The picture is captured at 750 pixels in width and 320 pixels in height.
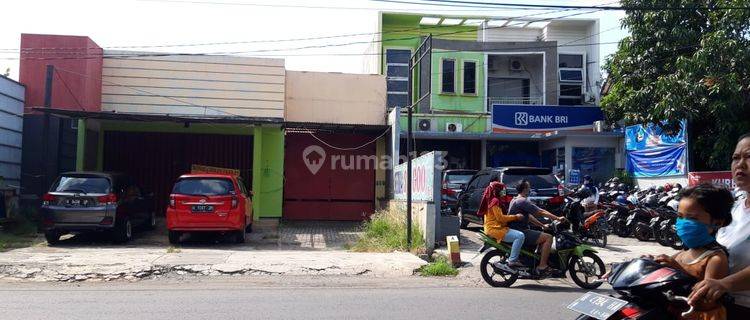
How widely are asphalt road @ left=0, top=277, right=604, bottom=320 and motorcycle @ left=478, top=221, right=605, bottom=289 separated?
21cm

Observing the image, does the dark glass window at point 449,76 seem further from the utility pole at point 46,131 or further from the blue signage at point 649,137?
the utility pole at point 46,131

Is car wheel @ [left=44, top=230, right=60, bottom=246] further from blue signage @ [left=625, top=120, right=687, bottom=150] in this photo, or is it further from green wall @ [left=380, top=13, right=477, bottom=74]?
blue signage @ [left=625, top=120, right=687, bottom=150]

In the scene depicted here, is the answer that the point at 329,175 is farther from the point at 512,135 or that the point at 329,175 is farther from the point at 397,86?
the point at 512,135

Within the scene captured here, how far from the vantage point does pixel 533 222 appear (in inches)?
356

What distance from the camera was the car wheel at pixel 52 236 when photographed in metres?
13.4

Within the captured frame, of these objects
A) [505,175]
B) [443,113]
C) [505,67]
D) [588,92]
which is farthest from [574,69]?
[505,175]

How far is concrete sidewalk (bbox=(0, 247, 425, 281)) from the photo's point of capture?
9844mm

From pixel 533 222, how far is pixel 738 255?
228 inches

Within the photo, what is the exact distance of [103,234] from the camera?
14859 mm

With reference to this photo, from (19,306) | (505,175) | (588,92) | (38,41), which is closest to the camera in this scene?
(19,306)

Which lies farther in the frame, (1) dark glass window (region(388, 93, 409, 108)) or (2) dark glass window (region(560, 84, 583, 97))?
(2) dark glass window (region(560, 84, 583, 97))

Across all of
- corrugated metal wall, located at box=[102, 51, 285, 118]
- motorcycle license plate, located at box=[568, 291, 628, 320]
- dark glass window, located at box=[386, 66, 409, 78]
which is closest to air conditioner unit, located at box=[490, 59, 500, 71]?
dark glass window, located at box=[386, 66, 409, 78]

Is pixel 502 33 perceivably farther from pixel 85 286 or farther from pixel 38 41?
pixel 85 286

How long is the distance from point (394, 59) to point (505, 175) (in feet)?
41.4
